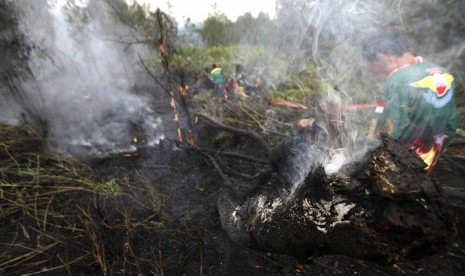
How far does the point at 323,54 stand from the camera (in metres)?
7.89

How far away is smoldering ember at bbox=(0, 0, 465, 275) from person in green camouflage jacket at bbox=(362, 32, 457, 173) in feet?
1.59

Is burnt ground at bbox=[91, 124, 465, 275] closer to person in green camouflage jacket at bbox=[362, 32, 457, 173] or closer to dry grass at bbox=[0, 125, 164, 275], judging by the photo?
dry grass at bbox=[0, 125, 164, 275]

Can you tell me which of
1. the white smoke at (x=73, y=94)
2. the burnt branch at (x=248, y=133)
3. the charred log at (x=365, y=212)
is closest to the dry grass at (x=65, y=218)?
the white smoke at (x=73, y=94)

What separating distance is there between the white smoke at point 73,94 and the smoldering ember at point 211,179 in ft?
0.14

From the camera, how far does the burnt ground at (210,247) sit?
2352 mm

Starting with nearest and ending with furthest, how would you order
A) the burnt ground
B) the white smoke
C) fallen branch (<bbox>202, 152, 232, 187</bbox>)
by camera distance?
the burnt ground < fallen branch (<bbox>202, 152, 232, 187</bbox>) < the white smoke

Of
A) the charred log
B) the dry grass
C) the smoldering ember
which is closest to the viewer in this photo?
the charred log

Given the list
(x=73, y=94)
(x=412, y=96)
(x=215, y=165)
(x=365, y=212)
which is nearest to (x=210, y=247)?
(x=365, y=212)

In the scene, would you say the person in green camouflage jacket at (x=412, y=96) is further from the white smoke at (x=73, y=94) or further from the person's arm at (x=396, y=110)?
the white smoke at (x=73, y=94)

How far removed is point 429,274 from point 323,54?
6.61 meters

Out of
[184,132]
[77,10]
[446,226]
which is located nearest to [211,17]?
[77,10]

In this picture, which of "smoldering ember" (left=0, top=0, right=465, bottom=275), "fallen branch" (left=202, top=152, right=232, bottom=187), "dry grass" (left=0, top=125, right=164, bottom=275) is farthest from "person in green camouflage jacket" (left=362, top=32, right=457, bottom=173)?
"dry grass" (left=0, top=125, right=164, bottom=275)

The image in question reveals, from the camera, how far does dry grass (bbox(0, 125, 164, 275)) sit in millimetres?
2504

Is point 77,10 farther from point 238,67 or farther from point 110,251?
point 110,251
